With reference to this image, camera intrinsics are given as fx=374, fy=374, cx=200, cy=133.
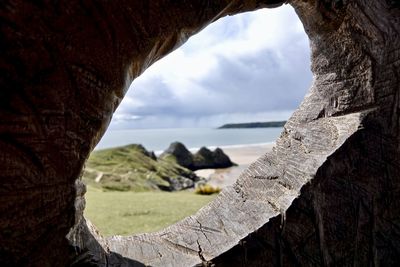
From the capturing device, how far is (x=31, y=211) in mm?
848

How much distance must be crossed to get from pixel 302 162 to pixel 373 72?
17.0 inches

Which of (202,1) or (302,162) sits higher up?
(202,1)

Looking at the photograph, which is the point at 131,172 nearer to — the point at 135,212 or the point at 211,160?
the point at 135,212

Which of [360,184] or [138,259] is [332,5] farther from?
[138,259]

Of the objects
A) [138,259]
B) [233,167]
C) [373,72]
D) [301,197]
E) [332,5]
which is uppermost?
[332,5]

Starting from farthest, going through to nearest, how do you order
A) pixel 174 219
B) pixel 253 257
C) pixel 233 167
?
pixel 233 167 → pixel 174 219 → pixel 253 257

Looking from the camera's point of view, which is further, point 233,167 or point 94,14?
point 233,167

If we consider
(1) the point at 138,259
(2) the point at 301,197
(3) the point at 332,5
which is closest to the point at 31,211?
(1) the point at 138,259

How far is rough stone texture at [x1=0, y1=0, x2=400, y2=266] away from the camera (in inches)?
32.6

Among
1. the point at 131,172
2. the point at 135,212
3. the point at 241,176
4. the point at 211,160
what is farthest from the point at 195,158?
the point at 241,176

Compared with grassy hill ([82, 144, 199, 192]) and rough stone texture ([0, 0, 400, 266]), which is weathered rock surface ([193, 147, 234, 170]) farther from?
rough stone texture ([0, 0, 400, 266])

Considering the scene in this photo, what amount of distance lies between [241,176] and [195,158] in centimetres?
1674

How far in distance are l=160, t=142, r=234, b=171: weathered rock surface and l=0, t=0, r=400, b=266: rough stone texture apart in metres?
15.9

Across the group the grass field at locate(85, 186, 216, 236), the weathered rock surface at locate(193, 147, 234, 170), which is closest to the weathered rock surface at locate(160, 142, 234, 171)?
the weathered rock surface at locate(193, 147, 234, 170)
